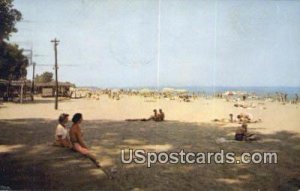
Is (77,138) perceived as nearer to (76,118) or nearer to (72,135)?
(72,135)

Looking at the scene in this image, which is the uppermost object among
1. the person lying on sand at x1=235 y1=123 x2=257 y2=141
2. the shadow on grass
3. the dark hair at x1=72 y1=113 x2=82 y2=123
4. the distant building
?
the distant building

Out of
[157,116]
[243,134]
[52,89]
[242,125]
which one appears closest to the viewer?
[243,134]

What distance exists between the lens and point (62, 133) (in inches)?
245

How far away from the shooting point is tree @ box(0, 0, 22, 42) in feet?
20.8

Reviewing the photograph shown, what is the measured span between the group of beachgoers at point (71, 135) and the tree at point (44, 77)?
2.42ft

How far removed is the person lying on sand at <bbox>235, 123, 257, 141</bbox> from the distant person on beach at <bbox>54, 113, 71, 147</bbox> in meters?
2.92

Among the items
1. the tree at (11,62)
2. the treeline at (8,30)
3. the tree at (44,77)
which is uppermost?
the treeline at (8,30)

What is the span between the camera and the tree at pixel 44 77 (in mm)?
6453

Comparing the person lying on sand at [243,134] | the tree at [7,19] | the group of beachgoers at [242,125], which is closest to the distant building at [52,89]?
the tree at [7,19]

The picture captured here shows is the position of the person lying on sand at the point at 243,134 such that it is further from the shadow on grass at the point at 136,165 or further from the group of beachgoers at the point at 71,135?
the group of beachgoers at the point at 71,135

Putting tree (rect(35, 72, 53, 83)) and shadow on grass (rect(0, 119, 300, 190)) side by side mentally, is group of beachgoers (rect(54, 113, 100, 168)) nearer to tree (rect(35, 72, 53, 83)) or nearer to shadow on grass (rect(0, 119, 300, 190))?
shadow on grass (rect(0, 119, 300, 190))

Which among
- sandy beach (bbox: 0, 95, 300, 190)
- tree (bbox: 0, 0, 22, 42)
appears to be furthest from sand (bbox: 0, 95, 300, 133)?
tree (bbox: 0, 0, 22, 42)

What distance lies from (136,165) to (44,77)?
2.33 metres

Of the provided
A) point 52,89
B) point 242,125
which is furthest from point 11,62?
point 242,125
